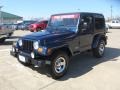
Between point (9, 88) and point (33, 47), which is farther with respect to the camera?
point (33, 47)

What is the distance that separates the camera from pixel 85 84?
5316 millimetres

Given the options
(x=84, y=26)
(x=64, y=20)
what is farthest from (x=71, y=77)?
(x=64, y=20)

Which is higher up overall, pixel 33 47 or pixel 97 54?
pixel 33 47

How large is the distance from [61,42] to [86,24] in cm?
156

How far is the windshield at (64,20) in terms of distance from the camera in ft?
22.4

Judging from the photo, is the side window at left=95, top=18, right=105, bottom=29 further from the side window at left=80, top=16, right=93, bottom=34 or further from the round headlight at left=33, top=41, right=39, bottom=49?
the round headlight at left=33, top=41, right=39, bottom=49

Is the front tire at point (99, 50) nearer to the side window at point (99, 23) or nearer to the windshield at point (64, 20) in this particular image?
the side window at point (99, 23)

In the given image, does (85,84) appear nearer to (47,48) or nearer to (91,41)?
(47,48)

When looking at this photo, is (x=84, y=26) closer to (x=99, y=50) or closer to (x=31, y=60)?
(x=99, y=50)

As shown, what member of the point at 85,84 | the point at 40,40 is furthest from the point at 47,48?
the point at 85,84

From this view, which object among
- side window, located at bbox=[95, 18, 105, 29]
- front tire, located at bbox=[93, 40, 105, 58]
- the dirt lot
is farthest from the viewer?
front tire, located at bbox=[93, 40, 105, 58]

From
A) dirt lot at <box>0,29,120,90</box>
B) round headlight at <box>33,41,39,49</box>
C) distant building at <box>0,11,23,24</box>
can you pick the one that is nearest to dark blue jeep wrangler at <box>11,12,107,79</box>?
round headlight at <box>33,41,39,49</box>

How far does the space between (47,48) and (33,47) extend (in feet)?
1.77

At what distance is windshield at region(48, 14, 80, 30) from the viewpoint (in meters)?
6.82
